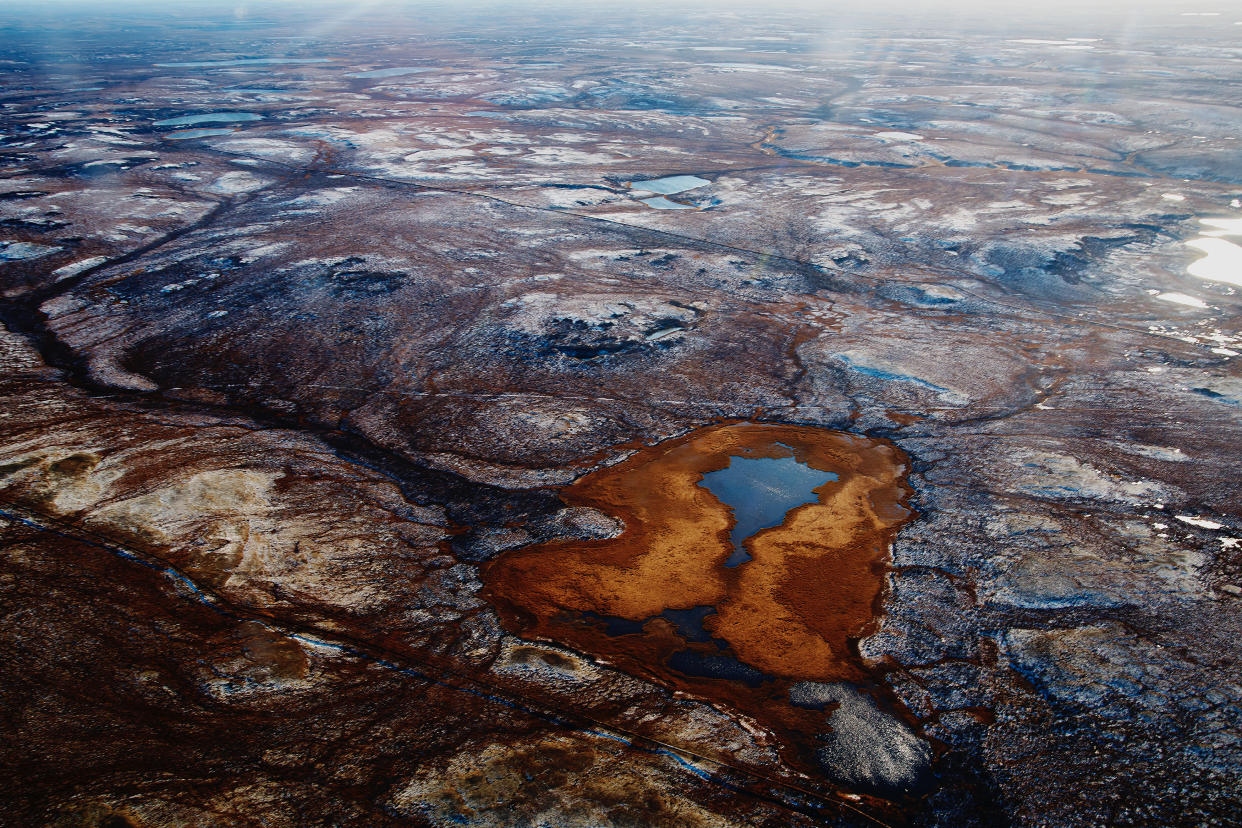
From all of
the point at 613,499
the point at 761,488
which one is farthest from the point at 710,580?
the point at 761,488

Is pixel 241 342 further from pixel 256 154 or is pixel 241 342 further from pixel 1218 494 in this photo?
pixel 256 154

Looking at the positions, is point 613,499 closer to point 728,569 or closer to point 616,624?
point 728,569

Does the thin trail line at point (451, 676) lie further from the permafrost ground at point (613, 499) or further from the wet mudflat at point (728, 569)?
the wet mudflat at point (728, 569)

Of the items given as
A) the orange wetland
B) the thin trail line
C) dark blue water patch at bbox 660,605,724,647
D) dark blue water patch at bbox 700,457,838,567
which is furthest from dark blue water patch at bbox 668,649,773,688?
dark blue water patch at bbox 700,457,838,567

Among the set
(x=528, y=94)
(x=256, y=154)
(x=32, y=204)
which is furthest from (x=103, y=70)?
(x=32, y=204)

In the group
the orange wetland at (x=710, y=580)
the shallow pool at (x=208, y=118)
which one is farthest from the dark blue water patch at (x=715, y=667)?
the shallow pool at (x=208, y=118)

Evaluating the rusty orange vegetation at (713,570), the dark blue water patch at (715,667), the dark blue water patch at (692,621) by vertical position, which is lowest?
the dark blue water patch at (715,667)
